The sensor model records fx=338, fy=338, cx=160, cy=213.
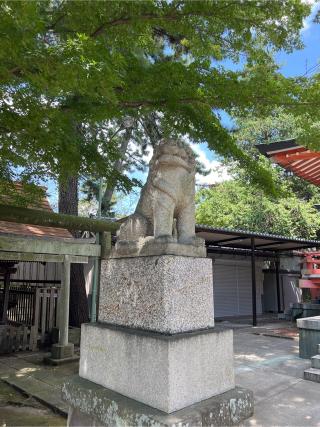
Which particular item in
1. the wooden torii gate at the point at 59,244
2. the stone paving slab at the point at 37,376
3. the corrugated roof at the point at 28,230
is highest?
the corrugated roof at the point at 28,230

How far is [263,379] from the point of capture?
507 centimetres

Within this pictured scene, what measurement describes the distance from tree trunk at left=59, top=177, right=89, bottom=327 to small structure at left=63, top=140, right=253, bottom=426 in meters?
7.04

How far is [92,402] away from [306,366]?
4452 millimetres

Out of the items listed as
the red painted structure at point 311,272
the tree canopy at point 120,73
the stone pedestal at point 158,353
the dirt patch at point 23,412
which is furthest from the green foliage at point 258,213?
the stone pedestal at point 158,353

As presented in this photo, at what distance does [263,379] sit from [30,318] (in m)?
6.31

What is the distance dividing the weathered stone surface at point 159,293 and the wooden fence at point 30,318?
5.54 metres

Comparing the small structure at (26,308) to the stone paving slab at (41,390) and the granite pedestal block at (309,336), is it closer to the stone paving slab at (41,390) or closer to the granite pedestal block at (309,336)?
the stone paving slab at (41,390)

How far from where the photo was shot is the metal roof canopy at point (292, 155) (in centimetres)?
649

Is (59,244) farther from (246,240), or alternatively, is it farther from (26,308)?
(246,240)

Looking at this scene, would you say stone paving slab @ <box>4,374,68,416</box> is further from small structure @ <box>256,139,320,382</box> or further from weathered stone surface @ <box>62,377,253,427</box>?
small structure @ <box>256,139,320,382</box>

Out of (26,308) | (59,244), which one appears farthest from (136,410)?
(26,308)

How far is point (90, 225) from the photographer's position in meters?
6.37

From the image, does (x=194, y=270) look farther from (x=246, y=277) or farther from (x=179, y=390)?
(x=246, y=277)

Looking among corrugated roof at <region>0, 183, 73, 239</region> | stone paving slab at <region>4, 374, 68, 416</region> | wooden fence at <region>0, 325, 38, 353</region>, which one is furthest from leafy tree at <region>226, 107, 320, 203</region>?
stone paving slab at <region>4, 374, 68, 416</region>
